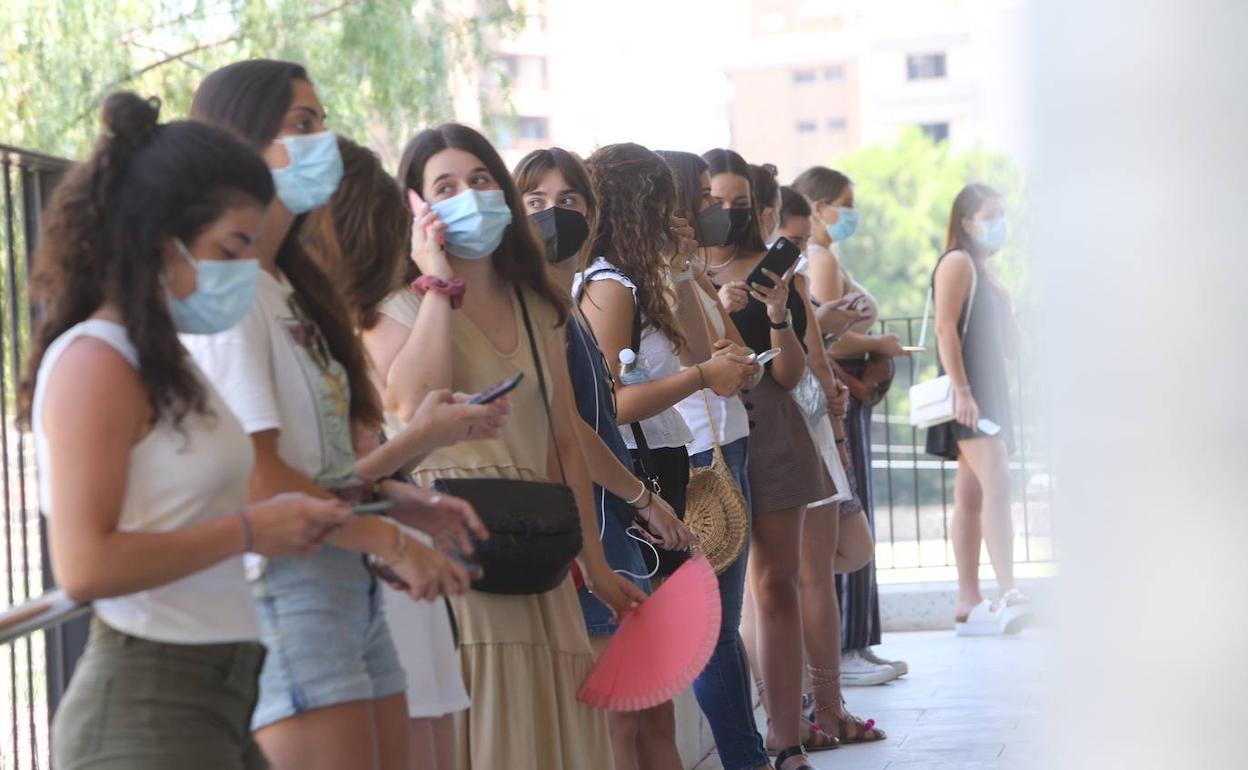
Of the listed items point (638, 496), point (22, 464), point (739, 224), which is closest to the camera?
point (22, 464)

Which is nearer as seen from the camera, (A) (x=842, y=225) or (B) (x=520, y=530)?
(B) (x=520, y=530)

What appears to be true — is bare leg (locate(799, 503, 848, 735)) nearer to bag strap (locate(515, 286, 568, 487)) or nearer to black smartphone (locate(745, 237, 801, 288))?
black smartphone (locate(745, 237, 801, 288))

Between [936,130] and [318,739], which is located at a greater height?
[936,130]

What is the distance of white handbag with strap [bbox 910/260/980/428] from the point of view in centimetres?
802

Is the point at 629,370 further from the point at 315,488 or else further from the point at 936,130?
the point at 936,130

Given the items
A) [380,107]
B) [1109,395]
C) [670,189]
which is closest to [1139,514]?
[1109,395]

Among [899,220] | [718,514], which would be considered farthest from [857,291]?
[899,220]

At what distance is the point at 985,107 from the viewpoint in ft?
7.92

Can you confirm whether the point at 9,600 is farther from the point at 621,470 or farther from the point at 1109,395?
the point at 1109,395

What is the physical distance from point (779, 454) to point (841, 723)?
1.30m

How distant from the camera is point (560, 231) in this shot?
392 centimetres

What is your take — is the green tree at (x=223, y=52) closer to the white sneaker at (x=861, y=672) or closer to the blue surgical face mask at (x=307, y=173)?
the white sneaker at (x=861, y=672)

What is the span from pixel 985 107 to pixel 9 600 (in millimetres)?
2612

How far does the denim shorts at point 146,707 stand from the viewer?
2.08 m
